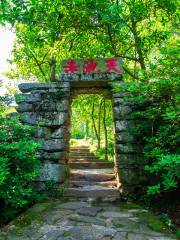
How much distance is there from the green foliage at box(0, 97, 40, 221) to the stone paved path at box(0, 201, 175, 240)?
37 cm

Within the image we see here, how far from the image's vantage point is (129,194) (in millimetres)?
6156

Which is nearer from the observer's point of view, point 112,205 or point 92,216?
point 92,216

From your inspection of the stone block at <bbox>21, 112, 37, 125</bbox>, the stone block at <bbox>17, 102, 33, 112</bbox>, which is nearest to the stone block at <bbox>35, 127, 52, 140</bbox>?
the stone block at <bbox>21, 112, 37, 125</bbox>

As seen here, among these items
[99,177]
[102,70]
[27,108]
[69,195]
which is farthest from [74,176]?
[102,70]

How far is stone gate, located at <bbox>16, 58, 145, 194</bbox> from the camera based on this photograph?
6348 mm

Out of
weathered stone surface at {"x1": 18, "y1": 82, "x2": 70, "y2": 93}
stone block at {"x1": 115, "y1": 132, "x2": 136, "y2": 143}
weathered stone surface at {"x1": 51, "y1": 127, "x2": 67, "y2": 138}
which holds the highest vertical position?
weathered stone surface at {"x1": 18, "y1": 82, "x2": 70, "y2": 93}

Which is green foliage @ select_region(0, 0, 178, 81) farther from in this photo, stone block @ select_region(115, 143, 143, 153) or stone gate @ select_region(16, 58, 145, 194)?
stone block @ select_region(115, 143, 143, 153)

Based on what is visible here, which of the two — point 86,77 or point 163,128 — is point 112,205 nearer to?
point 163,128

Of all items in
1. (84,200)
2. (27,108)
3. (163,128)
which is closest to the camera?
(163,128)

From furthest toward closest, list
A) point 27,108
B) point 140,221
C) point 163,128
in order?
point 27,108
point 163,128
point 140,221

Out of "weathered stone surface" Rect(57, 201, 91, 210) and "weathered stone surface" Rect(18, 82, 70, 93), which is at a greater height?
"weathered stone surface" Rect(18, 82, 70, 93)

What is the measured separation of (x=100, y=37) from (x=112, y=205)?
180 inches

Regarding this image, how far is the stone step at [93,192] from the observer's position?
6.14 meters

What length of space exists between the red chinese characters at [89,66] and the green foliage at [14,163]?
2.20 m
